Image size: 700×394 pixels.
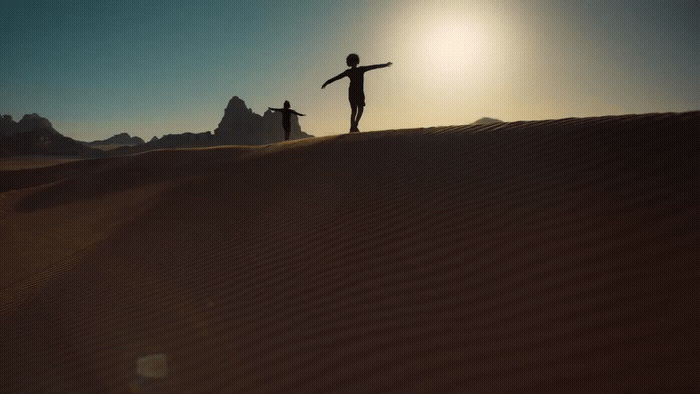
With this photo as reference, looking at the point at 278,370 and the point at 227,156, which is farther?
the point at 227,156

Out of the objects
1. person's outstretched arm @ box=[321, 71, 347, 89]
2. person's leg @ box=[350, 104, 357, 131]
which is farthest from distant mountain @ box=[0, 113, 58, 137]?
person's outstretched arm @ box=[321, 71, 347, 89]

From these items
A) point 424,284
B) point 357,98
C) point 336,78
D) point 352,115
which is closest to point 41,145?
point 352,115

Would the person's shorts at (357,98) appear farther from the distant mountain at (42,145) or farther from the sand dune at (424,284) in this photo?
the distant mountain at (42,145)

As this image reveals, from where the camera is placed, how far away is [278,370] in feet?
7.57

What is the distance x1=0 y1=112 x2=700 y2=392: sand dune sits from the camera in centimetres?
194

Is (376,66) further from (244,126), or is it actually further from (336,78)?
(244,126)

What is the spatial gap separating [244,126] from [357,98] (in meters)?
80.7

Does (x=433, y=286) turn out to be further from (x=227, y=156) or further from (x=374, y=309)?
(x=227, y=156)

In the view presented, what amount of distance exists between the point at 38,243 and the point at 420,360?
25.7 ft

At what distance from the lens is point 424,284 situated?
2602 millimetres

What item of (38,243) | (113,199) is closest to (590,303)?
(38,243)

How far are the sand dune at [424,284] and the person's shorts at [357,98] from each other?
12.9 ft

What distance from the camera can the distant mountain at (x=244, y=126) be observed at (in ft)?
273

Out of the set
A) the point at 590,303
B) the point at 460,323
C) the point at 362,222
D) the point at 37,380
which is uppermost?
the point at 362,222
